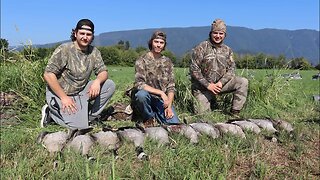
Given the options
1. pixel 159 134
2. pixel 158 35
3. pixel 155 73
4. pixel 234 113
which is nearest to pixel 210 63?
pixel 234 113

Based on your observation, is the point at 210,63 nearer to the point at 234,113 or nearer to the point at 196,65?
the point at 196,65

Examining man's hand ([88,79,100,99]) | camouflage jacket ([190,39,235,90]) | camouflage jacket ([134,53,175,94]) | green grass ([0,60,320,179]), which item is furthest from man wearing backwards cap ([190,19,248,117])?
man's hand ([88,79,100,99])

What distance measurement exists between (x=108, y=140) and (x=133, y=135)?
28cm

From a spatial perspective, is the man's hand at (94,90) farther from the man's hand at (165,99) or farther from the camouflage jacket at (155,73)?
the man's hand at (165,99)

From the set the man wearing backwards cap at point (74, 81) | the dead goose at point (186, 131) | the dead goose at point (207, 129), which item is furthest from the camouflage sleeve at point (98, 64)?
the dead goose at point (207, 129)

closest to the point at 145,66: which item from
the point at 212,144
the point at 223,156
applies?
the point at 212,144

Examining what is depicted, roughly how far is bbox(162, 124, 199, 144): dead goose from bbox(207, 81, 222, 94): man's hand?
1478mm

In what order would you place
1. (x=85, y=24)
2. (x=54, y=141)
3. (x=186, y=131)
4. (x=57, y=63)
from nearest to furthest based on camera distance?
(x=54, y=141), (x=186, y=131), (x=85, y=24), (x=57, y=63)

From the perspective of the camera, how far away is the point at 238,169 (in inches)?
145

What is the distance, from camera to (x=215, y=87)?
235 inches

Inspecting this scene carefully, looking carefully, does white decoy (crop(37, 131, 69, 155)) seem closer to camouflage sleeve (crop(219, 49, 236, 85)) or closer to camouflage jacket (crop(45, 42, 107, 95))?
camouflage jacket (crop(45, 42, 107, 95))

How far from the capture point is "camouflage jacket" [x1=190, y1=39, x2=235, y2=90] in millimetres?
6086

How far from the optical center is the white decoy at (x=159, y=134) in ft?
14.1

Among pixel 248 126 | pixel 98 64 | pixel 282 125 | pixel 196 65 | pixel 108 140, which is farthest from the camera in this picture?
pixel 196 65
